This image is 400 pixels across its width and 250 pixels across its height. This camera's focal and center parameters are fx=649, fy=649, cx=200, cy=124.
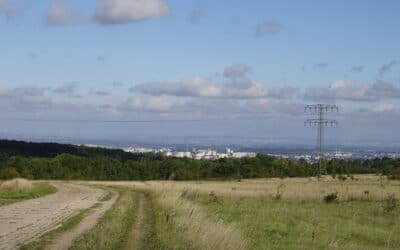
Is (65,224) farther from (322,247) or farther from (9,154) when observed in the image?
(9,154)

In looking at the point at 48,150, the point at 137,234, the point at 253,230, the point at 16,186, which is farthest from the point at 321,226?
the point at 48,150

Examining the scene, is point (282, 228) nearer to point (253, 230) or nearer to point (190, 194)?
point (253, 230)

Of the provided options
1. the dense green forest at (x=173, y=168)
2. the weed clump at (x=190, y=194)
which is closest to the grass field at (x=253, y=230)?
the weed clump at (x=190, y=194)

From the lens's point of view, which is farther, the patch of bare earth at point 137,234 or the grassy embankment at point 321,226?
the grassy embankment at point 321,226

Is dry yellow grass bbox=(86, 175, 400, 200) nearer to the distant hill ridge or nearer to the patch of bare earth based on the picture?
the patch of bare earth

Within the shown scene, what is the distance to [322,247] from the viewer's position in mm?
17312

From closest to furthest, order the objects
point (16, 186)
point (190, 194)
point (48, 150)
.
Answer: point (190, 194) < point (16, 186) < point (48, 150)

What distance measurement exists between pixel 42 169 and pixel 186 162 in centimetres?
2978

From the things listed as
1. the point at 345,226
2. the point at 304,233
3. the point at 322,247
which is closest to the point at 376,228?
the point at 345,226

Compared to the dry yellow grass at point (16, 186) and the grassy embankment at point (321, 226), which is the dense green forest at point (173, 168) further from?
the grassy embankment at point (321, 226)

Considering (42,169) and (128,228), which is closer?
(128,228)

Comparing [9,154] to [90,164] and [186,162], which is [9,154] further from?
[186,162]

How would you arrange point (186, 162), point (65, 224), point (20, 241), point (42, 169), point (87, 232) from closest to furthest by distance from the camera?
point (20, 241) → point (87, 232) → point (65, 224) → point (42, 169) → point (186, 162)

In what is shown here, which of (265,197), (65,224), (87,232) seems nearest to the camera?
(87,232)
